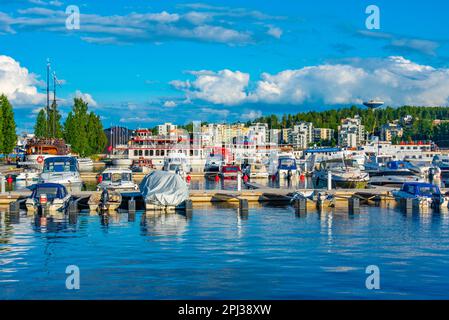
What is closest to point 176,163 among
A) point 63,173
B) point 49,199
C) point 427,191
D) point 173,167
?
point 173,167

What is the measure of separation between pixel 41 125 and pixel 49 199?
365 feet

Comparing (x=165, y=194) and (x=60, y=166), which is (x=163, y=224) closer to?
(x=165, y=194)

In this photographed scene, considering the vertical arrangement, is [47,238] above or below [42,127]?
below

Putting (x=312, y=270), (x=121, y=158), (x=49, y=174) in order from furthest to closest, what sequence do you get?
(x=121, y=158) → (x=49, y=174) → (x=312, y=270)

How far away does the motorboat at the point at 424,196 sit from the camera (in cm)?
4822

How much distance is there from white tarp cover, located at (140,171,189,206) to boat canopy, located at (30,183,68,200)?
5925 mm

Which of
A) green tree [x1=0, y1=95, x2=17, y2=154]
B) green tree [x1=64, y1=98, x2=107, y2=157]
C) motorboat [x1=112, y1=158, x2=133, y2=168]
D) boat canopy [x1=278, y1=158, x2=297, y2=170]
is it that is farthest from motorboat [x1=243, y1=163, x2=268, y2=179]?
green tree [x1=64, y1=98, x2=107, y2=157]

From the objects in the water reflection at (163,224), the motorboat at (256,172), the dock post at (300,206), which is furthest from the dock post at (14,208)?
the motorboat at (256,172)

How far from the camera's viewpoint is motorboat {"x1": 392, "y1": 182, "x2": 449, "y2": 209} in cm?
4822

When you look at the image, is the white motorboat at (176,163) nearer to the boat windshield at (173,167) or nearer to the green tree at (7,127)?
the boat windshield at (173,167)

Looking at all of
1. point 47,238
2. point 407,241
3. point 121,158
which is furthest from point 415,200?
point 121,158

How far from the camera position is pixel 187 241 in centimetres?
3350
